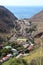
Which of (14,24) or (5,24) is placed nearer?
(5,24)

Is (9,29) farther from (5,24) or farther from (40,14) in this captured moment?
(40,14)

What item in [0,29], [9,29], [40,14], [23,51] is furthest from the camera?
[40,14]

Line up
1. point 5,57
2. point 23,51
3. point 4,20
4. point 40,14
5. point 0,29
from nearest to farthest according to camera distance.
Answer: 1. point 5,57
2. point 23,51
3. point 0,29
4. point 4,20
5. point 40,14

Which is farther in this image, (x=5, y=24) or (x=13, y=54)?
(x=5, y=24)

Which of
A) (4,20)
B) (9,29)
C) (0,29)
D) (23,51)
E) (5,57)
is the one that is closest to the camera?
(5,57)

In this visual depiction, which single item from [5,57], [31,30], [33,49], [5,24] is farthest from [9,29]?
[5,57]

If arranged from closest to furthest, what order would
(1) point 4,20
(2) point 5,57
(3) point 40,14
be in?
1. (2) point 5,57
2. (1) point 4,20
3. (3) point 40,14

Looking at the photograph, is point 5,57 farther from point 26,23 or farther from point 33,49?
point 26,23

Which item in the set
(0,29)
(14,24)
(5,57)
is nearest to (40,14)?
(14,24)

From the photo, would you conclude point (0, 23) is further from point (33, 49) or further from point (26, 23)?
point (33, 49)
